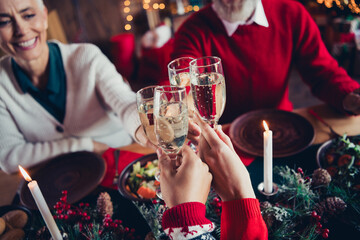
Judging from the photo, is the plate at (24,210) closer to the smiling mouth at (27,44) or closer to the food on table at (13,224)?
the food on table at (13,224)

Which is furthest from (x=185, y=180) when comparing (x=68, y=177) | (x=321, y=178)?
(x=68, y=177)

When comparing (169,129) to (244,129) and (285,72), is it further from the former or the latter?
(285,72)

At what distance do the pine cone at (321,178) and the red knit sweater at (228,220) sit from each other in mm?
356

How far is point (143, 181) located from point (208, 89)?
0.48 m

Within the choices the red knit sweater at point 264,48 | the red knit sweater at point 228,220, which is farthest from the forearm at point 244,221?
the red knit sweater at point 264,48

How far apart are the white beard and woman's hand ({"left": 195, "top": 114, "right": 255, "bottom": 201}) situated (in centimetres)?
101

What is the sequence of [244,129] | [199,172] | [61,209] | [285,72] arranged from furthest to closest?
[285,72] < [244,129] < [61,209] < [199,172]

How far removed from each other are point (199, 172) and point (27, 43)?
120 centimetres

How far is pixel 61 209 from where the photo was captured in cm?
94

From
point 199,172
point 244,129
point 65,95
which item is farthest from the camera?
point 65,95

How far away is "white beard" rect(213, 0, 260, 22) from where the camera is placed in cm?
155

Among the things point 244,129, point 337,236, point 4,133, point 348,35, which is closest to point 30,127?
point 4,133

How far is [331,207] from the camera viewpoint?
84 cm

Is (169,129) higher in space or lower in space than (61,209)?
higher
